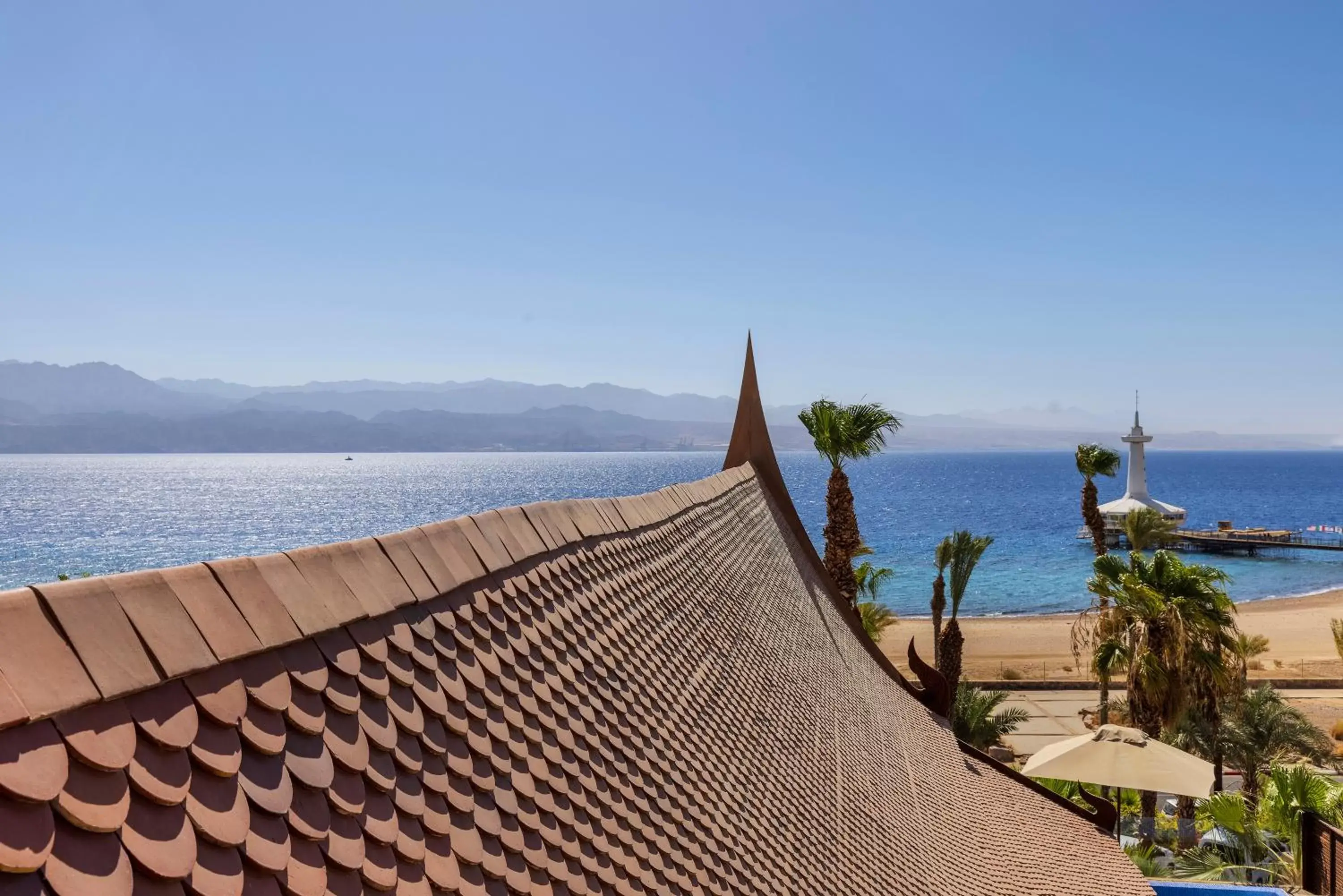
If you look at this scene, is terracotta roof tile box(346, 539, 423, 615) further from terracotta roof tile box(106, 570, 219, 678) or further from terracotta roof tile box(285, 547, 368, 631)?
terracotta roof tile box(106, 570, 219, 678)

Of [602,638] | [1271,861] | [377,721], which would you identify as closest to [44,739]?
[377,721]

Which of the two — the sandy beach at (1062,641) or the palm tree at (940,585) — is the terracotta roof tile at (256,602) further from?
the sandy beach at (1062,641)

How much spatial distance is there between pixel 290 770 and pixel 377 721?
54cm

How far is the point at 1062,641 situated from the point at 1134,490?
1691 inches

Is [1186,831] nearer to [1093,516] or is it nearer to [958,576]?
[958,576]

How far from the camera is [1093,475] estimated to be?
37.8 meters

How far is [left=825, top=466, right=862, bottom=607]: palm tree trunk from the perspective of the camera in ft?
90.7

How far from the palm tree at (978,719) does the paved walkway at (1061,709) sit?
212 centimetres

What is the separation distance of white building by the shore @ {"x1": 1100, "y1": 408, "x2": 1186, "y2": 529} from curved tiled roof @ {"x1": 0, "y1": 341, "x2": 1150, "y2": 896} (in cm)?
8539

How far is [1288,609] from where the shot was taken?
6712cm

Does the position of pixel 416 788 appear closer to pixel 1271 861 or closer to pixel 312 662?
pixel 312 662

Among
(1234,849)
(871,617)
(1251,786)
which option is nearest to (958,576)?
(871,617)

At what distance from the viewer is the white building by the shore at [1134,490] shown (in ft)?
286

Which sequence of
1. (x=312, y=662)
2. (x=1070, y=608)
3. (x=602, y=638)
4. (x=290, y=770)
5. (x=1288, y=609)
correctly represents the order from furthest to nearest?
(x=1070, y=608)
(x=1288, y=609)
(x=602, y=638)
(x=312, y=662)
(x=290, y=770)
